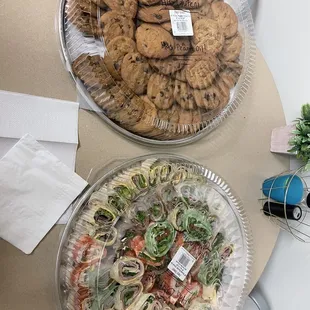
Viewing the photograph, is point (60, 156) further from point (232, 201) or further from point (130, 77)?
point (232, 201)

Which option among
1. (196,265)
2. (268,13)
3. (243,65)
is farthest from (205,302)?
(268,13)

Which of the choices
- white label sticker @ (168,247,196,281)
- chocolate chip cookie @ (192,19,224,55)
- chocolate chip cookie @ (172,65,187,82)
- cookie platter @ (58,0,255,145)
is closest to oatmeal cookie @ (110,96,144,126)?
cookie platter @ (58,0,255,145)

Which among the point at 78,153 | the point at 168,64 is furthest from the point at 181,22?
the point at 78,153

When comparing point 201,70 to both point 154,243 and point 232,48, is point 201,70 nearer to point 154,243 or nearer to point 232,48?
point 232,48

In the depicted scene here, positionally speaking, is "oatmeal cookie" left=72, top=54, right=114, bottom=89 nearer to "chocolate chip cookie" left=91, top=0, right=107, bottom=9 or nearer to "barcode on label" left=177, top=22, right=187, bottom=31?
"chocolate chip cookie" left=91, top=0, right=107, bottom=9

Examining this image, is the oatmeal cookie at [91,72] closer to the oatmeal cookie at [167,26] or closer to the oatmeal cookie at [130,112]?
the oatmeal cookie at [130,112]

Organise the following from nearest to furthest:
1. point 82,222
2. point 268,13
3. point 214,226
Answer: point 82,222 → point 214,226 → point 268,13

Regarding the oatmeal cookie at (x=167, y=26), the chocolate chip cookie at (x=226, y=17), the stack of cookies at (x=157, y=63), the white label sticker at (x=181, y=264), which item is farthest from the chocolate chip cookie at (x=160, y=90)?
the white label sticker at (x=181, y=264)
